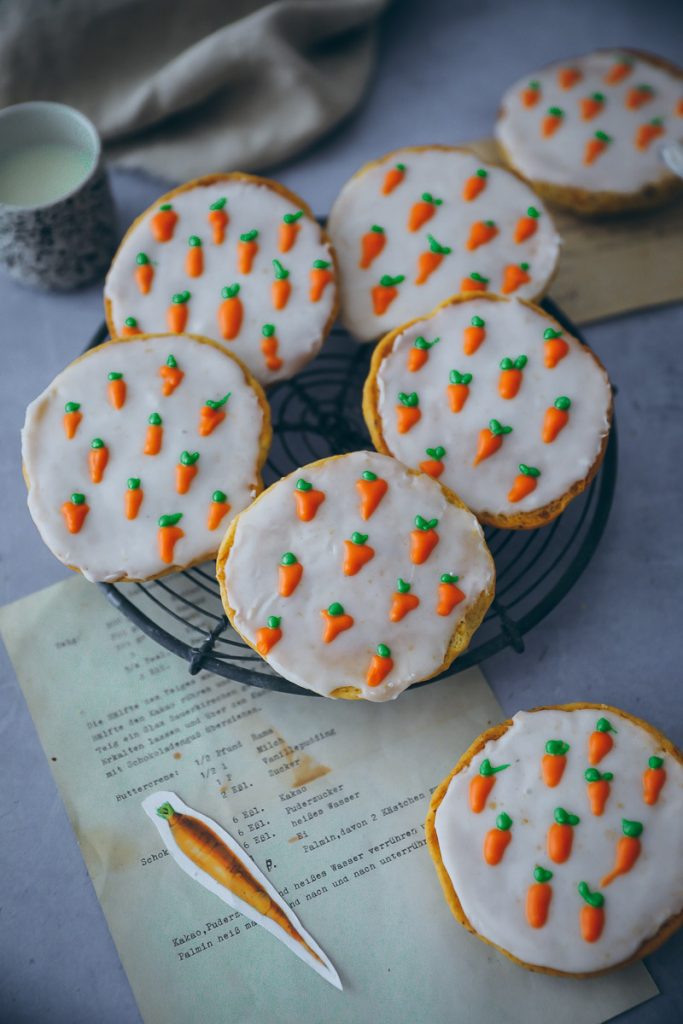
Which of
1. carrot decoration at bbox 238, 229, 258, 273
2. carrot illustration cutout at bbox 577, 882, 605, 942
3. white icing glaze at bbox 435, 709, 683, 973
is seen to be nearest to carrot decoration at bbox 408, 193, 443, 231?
carrot decoration at bbox 238, 229, 258, 273

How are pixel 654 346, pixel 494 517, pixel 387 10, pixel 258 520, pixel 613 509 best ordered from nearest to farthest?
pixel 258 520 < pixel 494 517 < pixel 613 509 < pixel 654 346 < pixel 387 10

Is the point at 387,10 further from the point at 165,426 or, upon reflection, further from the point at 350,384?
the point at 165,426

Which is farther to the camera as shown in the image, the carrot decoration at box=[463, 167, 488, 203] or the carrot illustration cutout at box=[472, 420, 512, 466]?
the carrot decoration at box=[463, 167, 488, 203]

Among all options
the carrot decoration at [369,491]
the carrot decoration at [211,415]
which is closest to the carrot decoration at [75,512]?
the carrot decoration at [211,415]

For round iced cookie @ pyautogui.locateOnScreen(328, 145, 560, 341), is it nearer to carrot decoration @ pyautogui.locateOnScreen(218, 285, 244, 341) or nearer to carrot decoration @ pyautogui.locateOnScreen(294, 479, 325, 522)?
carrot decoration @ pyautogui.locateOnScreen(218, 285, 244, 341)

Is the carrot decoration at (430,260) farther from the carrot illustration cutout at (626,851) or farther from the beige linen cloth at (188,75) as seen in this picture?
the carrot illustration cutout at (626,851)

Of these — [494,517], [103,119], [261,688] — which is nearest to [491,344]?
[494,517]

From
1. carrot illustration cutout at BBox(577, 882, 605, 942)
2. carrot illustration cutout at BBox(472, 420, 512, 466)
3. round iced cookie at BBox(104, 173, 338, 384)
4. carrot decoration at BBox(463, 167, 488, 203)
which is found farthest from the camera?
carrot decoration at BBox(463, 167, 488, 203)
